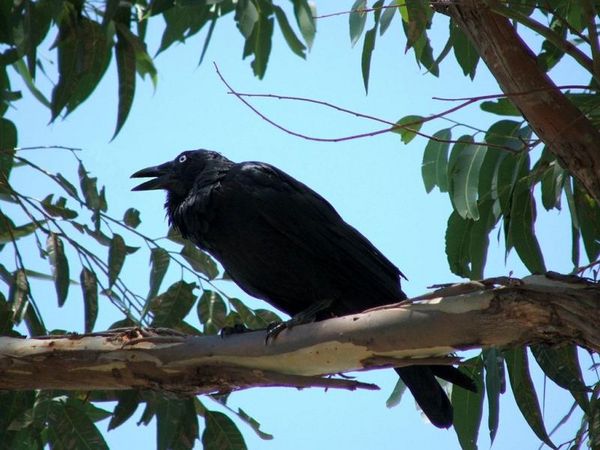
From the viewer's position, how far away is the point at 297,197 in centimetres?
417

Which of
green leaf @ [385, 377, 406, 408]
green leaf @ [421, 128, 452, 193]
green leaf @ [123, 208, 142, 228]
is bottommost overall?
green leaf @ [385, 377, 406, 408]

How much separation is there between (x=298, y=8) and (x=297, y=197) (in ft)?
4.28

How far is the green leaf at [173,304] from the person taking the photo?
3990 millimetres

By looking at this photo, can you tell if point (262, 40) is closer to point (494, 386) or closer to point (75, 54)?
point (75, 54)

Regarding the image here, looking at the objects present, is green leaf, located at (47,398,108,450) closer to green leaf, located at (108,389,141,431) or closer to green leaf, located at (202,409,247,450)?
green leaf, located at (108,389,141,431)

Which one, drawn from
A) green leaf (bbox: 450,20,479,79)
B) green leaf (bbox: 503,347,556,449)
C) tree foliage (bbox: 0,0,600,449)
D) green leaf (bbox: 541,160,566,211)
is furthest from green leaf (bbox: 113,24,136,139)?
green leaf (bbox: 503,347,556,449)

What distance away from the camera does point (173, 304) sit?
402 centimetres

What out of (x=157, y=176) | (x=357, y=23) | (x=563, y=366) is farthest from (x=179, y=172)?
(x=563, y=366)

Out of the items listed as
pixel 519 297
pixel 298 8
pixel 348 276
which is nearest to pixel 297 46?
pixel 298 8

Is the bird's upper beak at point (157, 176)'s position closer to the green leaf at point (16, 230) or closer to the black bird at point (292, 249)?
the black bird at point (292, 249)

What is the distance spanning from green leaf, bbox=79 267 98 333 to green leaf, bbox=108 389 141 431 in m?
0.46

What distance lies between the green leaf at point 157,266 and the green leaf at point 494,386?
5.12 ft

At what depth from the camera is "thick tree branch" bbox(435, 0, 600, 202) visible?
8.91 ft

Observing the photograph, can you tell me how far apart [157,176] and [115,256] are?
0.83 meters
